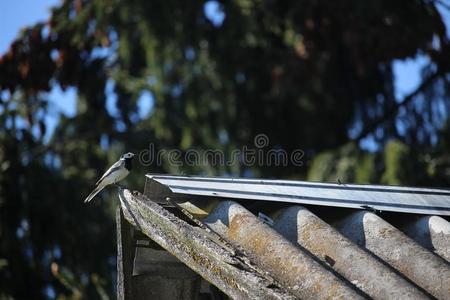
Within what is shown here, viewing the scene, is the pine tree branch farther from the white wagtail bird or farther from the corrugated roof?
the corrugated roof

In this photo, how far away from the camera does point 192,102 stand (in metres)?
11.9

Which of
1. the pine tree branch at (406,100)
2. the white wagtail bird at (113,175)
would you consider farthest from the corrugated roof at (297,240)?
the pine tree branch at (406,100)

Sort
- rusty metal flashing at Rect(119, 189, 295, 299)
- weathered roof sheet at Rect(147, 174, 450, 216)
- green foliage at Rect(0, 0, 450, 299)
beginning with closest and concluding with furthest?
rusty metal flashing at Rect(119, 189, 295, 299), weathered roof sheet at Rect(147, 174, 450, 216), green foliage at Rect(0, 0, 450, 299)

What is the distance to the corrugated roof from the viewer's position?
314 centimetres

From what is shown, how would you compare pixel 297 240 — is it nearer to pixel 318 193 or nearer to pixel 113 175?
pixel 318 193

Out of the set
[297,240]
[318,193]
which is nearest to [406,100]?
[318,193]

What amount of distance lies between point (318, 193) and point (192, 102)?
792 centimetres

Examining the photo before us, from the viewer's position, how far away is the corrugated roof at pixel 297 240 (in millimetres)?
3143

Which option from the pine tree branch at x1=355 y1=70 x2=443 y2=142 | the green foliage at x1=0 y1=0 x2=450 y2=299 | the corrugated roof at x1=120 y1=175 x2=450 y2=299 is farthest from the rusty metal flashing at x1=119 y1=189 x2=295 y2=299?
the pine tree branch at x1=355 y1=70 x2=443 y2=142

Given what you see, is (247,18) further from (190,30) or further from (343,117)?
(343,117)

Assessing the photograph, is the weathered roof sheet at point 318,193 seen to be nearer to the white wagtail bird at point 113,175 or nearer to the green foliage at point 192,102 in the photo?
the white wagtail bird at point 113,175

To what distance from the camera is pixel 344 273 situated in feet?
10.8

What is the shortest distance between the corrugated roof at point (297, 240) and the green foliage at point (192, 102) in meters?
4.68

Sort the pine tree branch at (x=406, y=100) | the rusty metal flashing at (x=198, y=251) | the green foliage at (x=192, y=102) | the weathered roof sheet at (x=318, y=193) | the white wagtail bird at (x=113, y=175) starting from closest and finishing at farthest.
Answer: the rusty metal flashing at (x=198, y=251), the weathered roof sheet at (x=318, y=193), the white wagtail bird at (x=113, y=175), the green foliage at (x=192, y=102), the pine tree branch at (x=406, y=100)
